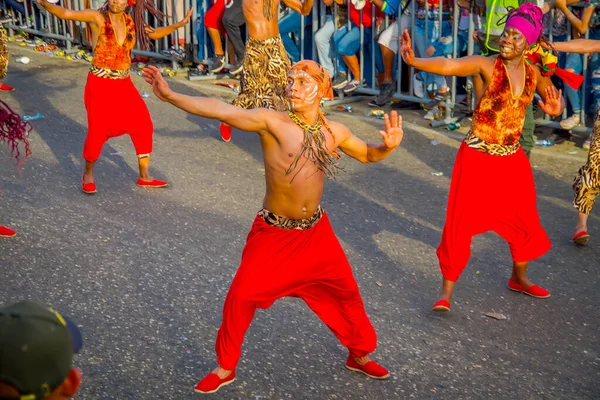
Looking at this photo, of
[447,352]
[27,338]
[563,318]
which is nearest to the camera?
[27,338]

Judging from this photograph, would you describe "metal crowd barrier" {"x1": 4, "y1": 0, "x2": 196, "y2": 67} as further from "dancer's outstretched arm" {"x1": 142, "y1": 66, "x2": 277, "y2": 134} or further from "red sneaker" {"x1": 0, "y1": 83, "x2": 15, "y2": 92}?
"dancer's outstretched arm" {"x1": 142, "y1": 66, "x2": 277, "y2": 134}

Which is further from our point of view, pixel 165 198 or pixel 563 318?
pixel 165 198

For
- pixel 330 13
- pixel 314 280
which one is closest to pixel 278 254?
pixel 314 280

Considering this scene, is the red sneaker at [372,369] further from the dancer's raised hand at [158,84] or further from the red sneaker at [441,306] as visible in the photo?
the dancer's raised hand at [158,84]

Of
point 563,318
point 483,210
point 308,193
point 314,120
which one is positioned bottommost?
point 563,318

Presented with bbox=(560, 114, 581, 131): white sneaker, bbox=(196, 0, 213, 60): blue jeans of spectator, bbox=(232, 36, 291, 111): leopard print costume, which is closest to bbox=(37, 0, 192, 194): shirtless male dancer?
bbox=(232, 36, 291, 111): leopard print costume

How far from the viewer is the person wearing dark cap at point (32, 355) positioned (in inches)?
93.0

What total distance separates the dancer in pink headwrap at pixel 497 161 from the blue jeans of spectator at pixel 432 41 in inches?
175

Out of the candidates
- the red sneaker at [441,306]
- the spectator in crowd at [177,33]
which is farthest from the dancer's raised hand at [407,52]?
the spectator in crowd at [177,33]

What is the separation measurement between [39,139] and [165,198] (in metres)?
2.53

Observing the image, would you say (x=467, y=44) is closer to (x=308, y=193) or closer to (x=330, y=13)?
(x=330, y=13)

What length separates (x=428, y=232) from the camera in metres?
7.58

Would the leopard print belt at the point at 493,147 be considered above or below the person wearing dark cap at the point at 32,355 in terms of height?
below

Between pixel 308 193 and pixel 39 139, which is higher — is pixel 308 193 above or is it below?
above
